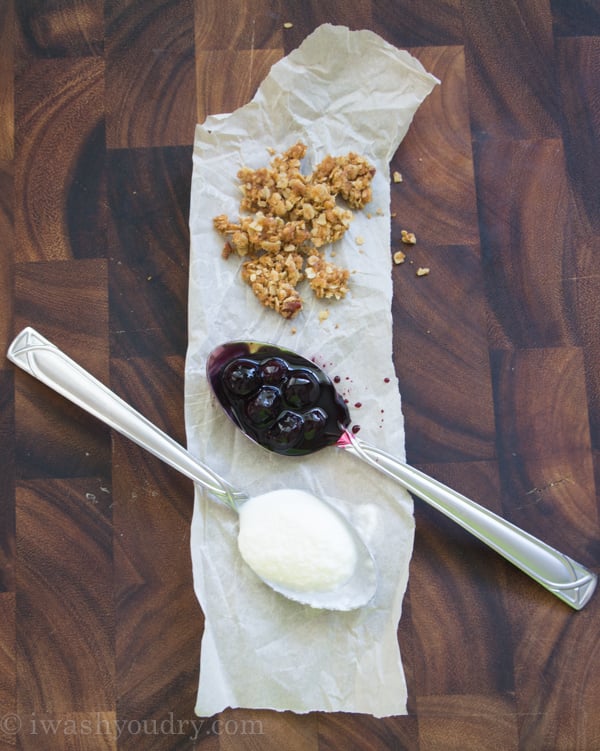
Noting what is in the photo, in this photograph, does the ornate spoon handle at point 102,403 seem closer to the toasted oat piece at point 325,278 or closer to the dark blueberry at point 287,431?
the dark blueberry at point 287,431

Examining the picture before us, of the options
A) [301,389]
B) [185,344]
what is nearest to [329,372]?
[301,389]

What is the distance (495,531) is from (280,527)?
0.83ft

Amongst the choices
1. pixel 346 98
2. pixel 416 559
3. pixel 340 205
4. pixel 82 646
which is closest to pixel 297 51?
pixel 346 98

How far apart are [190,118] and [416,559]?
621 millimetres

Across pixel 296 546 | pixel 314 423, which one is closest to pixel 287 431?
pixel 314 423

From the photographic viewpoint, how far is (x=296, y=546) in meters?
0.89

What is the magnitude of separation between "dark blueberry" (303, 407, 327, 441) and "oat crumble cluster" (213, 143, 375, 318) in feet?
0.41

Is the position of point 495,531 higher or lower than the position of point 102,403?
lower

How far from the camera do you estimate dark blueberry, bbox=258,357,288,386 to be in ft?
2.97

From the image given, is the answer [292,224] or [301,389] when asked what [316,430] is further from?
[292,224]

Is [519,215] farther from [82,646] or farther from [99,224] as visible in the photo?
[82,646]

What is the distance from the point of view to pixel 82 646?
3.07 feet

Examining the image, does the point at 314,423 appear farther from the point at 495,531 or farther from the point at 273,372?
the point at 495,531

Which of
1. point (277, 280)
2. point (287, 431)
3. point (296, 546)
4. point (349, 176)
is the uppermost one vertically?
point (349, 176)
